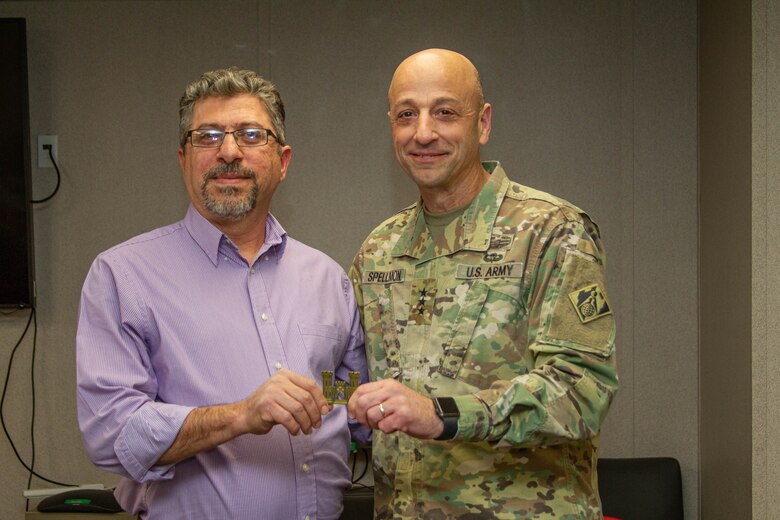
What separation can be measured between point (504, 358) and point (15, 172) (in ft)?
8.60

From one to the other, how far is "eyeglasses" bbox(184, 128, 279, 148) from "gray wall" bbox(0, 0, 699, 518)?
68.4 inches

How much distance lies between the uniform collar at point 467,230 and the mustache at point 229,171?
1.38 ft

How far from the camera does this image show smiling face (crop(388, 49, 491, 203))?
80.5 inches

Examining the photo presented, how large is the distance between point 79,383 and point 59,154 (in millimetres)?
2222

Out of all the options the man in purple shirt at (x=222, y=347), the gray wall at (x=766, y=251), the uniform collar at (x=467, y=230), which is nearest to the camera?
the man in purple shirt at (x=222, y=347)

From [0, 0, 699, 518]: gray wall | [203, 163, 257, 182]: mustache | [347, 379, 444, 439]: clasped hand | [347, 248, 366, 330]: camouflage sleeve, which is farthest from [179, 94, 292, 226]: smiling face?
[0, 0, 699, 518]: gray wall

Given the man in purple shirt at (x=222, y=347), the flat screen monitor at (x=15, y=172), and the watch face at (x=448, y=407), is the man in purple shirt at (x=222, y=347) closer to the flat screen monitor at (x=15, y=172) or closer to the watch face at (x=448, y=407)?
the watch face at (x=448, y=407)

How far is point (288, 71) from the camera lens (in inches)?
155

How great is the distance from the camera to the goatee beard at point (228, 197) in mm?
2166

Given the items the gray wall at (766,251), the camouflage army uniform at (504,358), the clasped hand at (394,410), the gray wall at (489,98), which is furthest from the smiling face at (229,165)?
the gray wall at (766,251)

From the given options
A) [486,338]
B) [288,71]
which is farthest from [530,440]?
[288,71]

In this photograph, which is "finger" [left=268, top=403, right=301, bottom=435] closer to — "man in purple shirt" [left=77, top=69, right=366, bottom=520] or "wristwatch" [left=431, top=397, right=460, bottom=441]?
"man in purple shirt" [left=77, top=69, right=366, bottom=520]

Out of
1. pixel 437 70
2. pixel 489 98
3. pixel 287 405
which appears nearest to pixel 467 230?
pixel 437 70

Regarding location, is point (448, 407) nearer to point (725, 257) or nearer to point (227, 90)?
point (227, 90)
